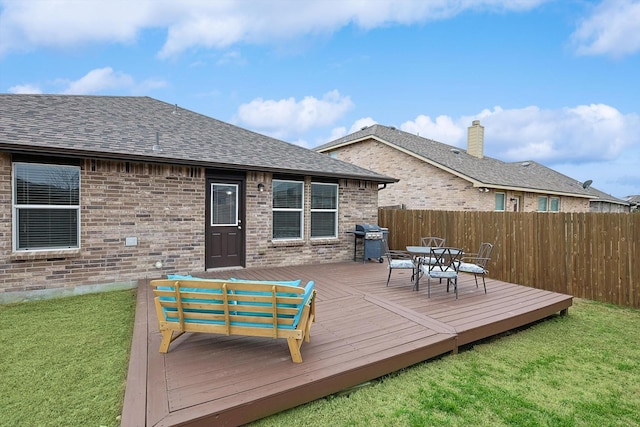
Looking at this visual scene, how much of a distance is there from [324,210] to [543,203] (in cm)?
1310

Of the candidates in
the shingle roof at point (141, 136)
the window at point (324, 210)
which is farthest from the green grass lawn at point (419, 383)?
the window at point (324, 210)

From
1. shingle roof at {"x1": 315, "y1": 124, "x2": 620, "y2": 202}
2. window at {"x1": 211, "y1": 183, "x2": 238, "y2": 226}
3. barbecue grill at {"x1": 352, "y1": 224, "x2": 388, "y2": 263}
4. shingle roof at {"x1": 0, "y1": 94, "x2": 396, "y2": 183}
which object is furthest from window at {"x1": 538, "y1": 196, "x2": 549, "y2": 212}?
window at {"x1": 211, "y1": 183, "x2": 238, "y2": 226}

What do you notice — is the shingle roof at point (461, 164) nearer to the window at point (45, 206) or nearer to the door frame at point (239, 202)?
the door frame at point (239, 202)

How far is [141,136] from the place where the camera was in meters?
7.41

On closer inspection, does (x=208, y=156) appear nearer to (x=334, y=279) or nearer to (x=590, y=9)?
(x=334, y=279)

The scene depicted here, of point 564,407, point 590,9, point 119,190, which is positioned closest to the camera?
point 564,407

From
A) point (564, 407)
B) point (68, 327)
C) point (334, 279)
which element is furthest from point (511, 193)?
point (68, 327)

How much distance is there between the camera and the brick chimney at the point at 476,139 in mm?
17297

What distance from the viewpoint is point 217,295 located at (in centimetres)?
325

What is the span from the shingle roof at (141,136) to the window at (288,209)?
21.9 inches

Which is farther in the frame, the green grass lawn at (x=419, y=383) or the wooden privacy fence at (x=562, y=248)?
the wooden privacy fence at (x=562, y=248)

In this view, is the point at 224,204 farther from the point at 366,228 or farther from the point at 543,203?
the point at 543,203

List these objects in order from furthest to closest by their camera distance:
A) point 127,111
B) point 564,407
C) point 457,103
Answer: point 457,103
point 127,111
point 564,407

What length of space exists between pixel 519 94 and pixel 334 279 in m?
15.6
